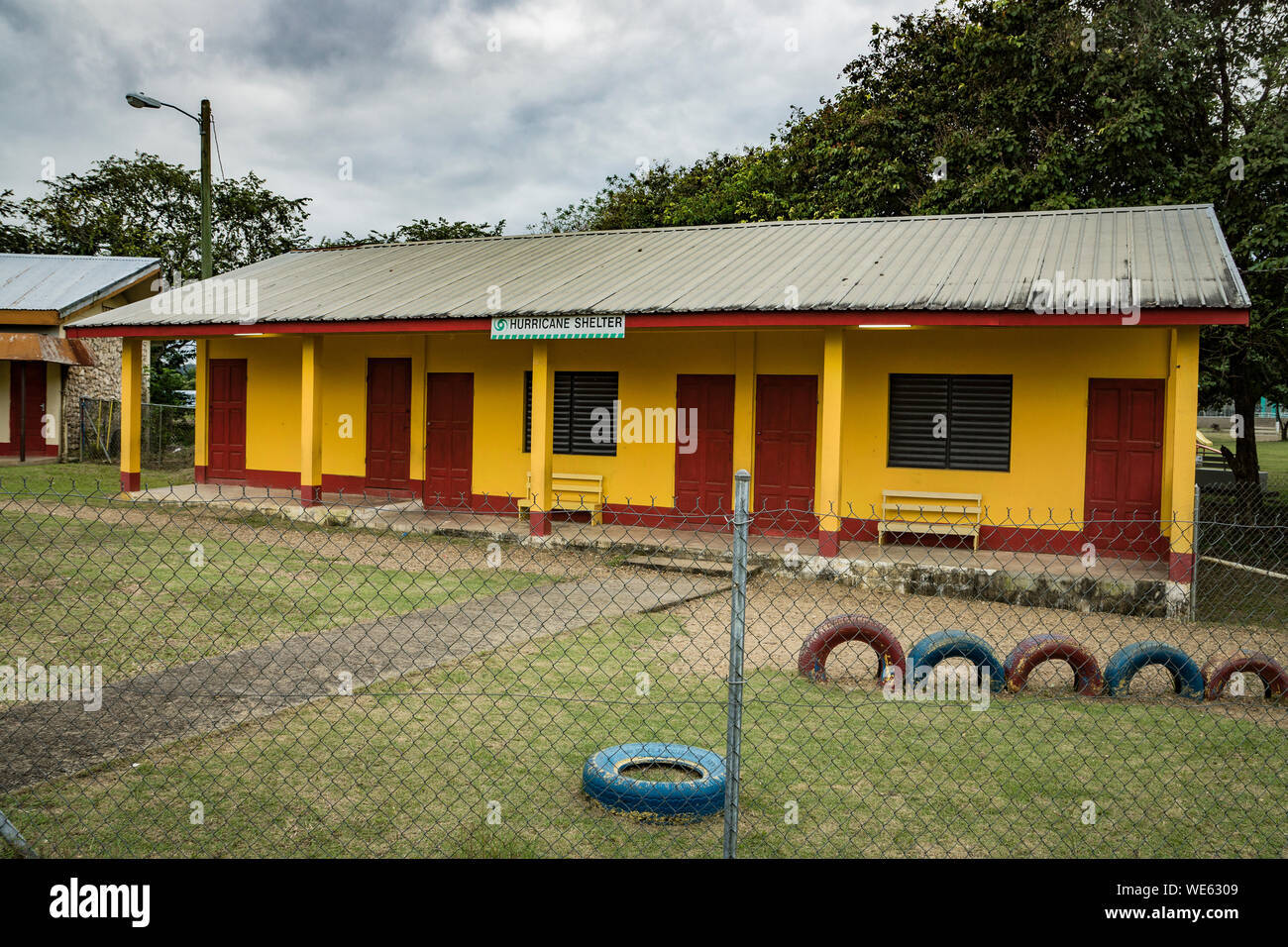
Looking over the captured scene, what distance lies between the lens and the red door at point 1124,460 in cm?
1245

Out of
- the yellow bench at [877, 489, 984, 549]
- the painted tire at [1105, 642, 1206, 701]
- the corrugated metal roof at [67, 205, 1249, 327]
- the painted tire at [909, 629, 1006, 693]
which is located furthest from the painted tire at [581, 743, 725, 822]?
the yellow bench at [877, 489, 984, 549]

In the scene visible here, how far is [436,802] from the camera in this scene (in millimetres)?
4867

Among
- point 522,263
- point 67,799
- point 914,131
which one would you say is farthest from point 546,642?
point 914,131

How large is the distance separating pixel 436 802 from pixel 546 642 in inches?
141

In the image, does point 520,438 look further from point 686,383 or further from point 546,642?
point 546,642

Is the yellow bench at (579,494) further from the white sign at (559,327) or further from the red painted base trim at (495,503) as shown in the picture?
the white sign at (559,327)

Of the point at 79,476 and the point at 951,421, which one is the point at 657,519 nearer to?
the point at 951,421

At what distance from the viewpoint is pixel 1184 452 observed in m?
10.7

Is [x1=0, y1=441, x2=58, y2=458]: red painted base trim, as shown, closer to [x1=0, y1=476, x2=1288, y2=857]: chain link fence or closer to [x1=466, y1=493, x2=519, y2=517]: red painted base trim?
[x1=0, y1=476, x2=1288, y2=857]: chain link fence

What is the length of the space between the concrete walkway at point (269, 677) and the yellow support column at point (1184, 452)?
540cm

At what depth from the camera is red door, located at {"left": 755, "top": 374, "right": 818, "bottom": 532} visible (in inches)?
560

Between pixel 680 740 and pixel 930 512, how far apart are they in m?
8.13

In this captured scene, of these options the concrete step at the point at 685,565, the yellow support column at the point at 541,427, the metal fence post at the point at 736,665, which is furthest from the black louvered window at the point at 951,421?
the metal fence post at the point at 736,665

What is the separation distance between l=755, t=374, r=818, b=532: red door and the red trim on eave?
1.40m
